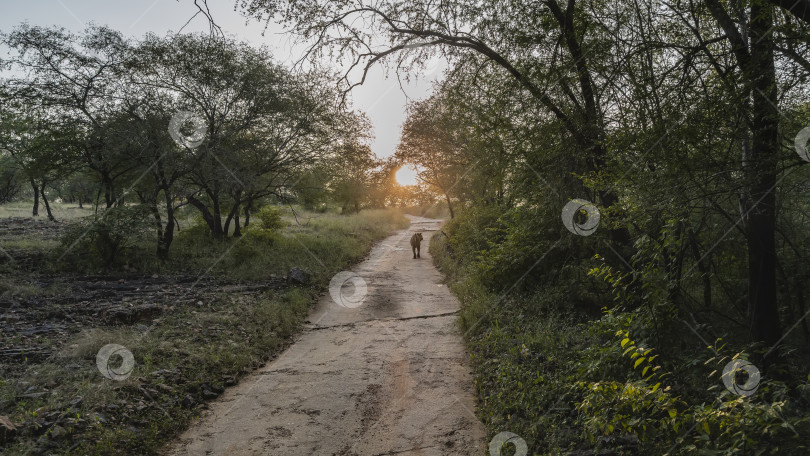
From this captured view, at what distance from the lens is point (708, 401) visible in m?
4.12

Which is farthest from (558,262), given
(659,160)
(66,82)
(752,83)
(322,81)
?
(66,82)

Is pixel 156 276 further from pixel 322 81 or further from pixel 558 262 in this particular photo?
pixel 558 262

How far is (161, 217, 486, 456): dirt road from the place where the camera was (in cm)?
465

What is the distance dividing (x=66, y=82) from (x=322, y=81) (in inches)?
359

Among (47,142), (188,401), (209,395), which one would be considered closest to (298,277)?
(209,395)

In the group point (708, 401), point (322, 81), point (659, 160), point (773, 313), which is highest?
point (322, 81)

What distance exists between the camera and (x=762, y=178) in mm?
4098

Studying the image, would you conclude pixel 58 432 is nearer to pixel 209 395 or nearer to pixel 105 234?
pixel 209 395

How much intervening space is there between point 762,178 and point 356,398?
17.3 ft

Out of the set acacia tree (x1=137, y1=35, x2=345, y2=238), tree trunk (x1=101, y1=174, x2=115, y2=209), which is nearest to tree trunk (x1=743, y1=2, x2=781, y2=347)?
acacia tree (x1=137, y1=35, x2=345, y2=238)

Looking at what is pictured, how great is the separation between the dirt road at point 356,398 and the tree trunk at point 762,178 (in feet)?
11.3

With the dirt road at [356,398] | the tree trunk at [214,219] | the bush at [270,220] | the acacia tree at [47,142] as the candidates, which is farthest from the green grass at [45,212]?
the dirt road at [356,398]

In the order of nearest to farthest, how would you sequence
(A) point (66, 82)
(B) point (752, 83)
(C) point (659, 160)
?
(B) point (752, 83) → (C) point (659, 160) → (A) point (66, 82)

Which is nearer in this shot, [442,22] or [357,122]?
[442,22]
